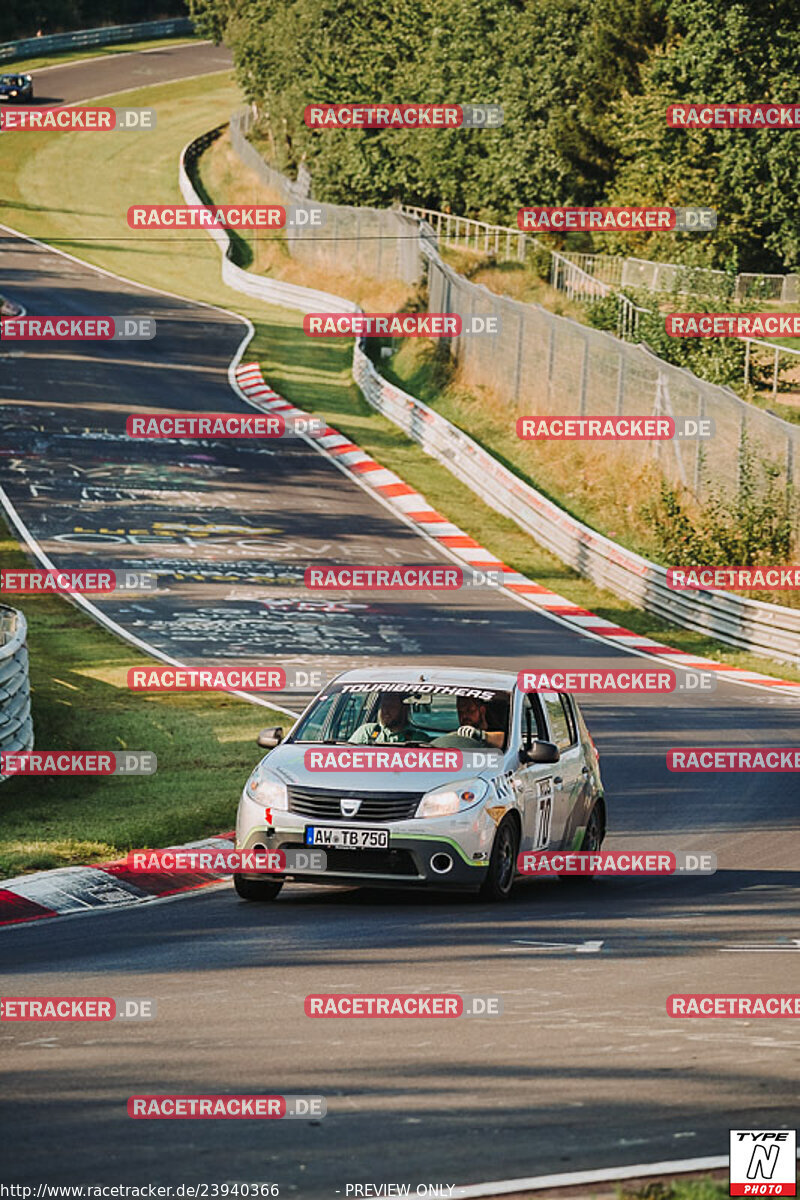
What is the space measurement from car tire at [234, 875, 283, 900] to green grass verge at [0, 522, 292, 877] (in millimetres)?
1829

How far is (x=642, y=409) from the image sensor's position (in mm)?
35656

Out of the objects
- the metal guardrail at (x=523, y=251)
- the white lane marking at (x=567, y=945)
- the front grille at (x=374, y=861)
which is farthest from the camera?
the metal guardrail at (x=523, y=251)

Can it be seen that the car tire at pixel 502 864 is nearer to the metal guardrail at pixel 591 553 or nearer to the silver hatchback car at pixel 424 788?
the silver hatchback car at pixel 424 788

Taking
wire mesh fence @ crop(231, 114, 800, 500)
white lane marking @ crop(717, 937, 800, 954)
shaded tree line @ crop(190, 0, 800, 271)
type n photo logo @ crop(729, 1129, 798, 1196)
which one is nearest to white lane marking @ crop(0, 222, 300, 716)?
wire mesh fence @ crop(231, 114, 800, 500)

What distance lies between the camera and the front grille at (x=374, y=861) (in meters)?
11.8

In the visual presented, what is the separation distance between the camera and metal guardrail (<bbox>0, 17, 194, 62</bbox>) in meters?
107

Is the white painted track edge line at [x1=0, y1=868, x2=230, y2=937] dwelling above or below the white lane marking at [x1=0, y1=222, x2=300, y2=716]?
above

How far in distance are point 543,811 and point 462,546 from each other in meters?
23.3

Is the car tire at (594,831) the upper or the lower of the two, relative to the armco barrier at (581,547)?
upper

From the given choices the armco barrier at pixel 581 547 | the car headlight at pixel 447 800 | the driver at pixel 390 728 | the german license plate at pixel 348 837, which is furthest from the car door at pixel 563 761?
the armco barrier at pixel 581 547

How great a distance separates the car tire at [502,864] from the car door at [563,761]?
34.7 inches

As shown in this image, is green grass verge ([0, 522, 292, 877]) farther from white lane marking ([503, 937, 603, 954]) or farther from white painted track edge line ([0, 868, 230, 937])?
white lane marking ([503, 937, 603, 954])

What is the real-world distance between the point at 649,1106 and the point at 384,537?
2943 cm

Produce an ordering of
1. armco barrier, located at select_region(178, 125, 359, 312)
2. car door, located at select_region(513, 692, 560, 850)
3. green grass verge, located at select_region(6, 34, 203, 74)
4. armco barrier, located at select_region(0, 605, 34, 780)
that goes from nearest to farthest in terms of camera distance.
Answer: car door, located at select_region(513, 692, 560, 850)
armco barrier, located at select_region(0, 605, 34, 780)
armco barrier, located at select_region(178, 125, 359, 312)
green grass verge, located at select_region(6, 34, 203, 74)
